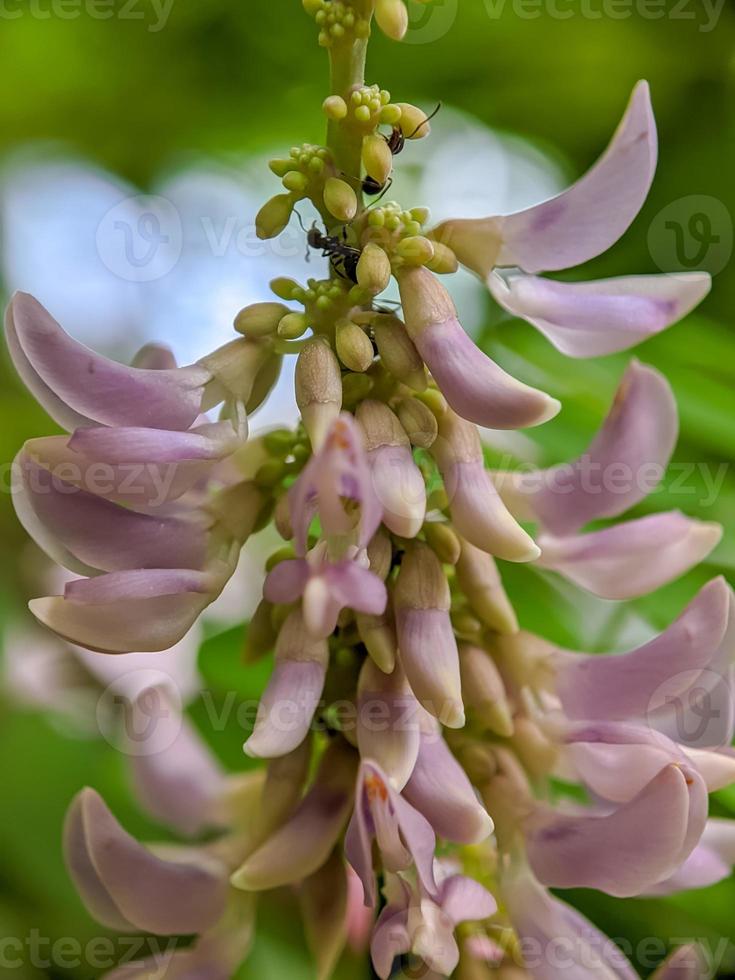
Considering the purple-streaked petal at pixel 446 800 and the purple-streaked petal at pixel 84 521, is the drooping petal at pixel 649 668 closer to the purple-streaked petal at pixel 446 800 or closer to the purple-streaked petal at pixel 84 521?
the purple-streaked petal at pixel 446 800

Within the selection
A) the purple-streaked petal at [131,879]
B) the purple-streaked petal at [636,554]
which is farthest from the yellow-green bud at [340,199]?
the purple-streaked petal at [131,879]

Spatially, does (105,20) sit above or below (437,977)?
above

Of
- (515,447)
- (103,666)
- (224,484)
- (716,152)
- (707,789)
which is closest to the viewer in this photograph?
(707,789)

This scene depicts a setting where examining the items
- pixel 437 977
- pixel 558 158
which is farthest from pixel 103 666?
pixel 558 158

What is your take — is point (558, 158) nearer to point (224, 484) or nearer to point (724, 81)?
point (724, 81)

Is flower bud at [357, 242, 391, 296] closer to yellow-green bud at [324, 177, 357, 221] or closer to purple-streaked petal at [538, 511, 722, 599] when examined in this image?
yellow-green bud at [324, 177, 357, 221]

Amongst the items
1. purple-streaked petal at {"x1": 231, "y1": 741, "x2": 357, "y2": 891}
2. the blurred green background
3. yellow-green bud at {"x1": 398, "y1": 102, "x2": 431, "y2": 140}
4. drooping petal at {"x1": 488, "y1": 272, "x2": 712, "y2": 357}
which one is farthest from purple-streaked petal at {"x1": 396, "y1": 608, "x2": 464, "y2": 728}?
the blurred green background
